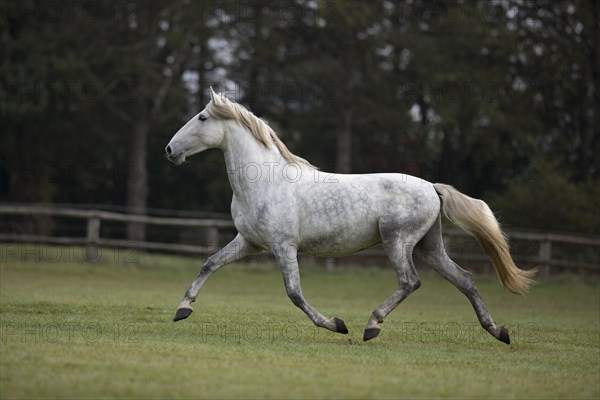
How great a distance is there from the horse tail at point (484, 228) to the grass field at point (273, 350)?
663 millimetres

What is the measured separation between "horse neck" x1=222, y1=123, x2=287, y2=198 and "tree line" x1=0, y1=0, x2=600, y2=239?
15.2 metres

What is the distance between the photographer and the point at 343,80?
84.7 feet

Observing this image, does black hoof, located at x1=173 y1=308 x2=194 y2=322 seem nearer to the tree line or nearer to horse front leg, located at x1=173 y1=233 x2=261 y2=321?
horse front leg, located at x1=173 y1=233 x2=261 y2=321

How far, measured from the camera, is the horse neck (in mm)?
8578

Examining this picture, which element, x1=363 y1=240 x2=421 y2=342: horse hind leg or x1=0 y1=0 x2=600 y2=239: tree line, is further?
x1=0 y1=0 x2=600 y2=239: tree line

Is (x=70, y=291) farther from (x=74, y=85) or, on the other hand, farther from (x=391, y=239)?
(x=74, y=85)

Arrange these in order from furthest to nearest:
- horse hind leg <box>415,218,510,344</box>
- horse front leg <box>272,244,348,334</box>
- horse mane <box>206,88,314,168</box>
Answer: horse mane <box>206,88,314,168</box> → horse hind leg <box>415,218,510,344</box> → horse front leg <box>272,244,348,334</box>

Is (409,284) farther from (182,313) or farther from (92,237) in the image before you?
(92,237)

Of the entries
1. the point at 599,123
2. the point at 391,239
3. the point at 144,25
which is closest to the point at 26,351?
the point at 391,239

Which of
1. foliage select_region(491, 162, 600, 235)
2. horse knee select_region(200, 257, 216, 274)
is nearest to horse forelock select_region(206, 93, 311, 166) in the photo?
horse knee select_region(200, 257, 216, 274)

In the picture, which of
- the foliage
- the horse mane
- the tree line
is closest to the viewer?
the horse mane

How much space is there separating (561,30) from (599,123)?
3216 millimetres

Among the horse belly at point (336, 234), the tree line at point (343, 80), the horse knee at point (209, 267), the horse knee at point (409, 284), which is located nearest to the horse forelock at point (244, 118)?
the horse belly at point (336, 234)

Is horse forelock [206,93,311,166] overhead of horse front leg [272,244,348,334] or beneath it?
overhead
